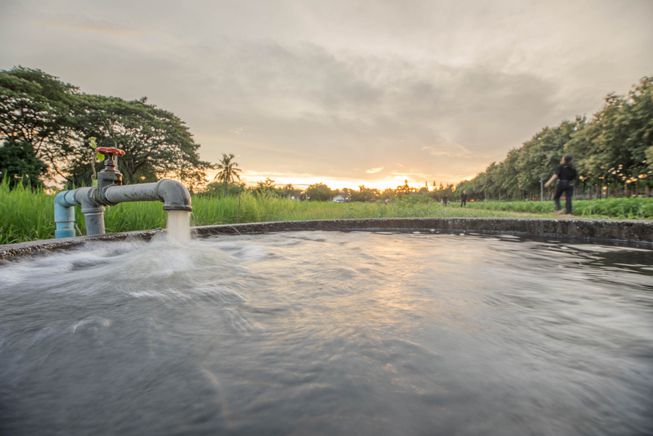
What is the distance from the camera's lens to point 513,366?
1269mm

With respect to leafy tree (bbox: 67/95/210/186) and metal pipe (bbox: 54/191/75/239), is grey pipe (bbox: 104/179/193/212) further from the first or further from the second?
leafy tree (bbox: 67/95/210/186)

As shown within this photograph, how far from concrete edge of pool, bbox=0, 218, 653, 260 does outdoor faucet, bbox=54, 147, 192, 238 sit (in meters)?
0.36

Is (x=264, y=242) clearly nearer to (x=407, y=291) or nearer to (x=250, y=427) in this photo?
(x=407, y=291)

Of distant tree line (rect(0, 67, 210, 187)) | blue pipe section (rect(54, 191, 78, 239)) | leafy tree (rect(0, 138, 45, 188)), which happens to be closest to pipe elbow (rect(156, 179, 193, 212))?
blue pipe section (rect(54, 191, 78, 239))

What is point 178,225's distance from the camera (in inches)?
124

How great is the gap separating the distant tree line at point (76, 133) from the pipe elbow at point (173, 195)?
55.8 feet

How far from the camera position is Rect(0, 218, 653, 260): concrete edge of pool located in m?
2.98

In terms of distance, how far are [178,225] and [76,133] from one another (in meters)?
25.8

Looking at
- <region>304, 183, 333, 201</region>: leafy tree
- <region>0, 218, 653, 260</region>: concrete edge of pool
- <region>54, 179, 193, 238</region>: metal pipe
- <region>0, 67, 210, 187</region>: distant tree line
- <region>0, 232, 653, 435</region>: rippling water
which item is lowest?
<region>0, 232, 653, 435</region>: rippling water

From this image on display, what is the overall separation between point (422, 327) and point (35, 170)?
2566 centimetres

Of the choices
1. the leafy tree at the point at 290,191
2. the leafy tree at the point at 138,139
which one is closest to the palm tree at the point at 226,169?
the leafy tree at the point at 138,139

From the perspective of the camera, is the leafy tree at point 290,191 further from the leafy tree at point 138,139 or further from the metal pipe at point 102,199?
the leafy tree at point 138,139

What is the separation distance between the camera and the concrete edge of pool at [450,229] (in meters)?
2.98

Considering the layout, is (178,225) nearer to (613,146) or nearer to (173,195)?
(173,195)
